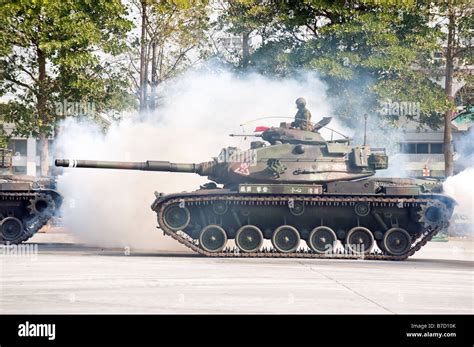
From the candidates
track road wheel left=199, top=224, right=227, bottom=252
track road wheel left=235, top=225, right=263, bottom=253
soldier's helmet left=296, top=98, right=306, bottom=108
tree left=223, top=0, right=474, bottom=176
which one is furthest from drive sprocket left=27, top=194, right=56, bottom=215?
tree left=223, top=0, right=474, bottom=176

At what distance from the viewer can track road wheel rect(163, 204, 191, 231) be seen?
25.2 meters

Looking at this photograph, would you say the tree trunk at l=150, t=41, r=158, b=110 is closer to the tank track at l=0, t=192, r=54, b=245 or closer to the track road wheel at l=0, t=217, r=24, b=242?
the tank track at l=0, t=192, r=54, b=245

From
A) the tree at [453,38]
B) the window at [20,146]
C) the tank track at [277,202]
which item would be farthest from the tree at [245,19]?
the window at [20,146]

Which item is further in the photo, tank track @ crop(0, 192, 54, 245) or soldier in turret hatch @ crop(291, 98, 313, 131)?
tank track @ crop(0, 192, 54, 245)

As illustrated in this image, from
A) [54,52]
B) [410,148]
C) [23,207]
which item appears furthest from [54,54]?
[410,148]

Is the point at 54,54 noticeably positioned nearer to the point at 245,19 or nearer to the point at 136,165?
the point at 245,19

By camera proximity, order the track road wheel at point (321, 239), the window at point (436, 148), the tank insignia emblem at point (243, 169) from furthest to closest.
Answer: the window at point (436, 148)
the tank insignia emblem at point (243, 169)
the track road wheel at point (321, 239)

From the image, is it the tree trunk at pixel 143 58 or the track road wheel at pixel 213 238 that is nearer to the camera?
the track road wheel at pixel 213 238

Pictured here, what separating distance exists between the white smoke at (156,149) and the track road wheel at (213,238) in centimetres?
337

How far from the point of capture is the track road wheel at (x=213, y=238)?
2522 cm

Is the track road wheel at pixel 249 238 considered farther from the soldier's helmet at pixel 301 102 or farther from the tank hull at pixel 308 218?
the soldier's helmet at pixel 301 102

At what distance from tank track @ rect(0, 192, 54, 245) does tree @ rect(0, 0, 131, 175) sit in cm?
919

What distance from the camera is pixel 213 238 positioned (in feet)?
82.9

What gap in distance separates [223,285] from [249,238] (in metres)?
7.47
